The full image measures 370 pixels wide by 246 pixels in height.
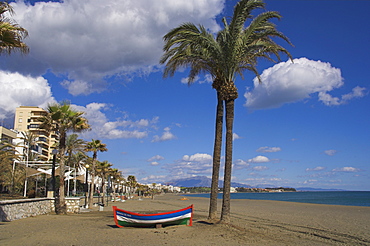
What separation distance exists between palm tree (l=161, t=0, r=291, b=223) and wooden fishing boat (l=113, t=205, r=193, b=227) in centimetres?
169

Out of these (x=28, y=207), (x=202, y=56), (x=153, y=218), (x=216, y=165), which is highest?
(x=202, y=56)

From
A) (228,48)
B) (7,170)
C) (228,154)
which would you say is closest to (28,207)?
(228,154)

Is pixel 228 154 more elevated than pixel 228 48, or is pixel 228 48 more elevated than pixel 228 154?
pixel 228 48

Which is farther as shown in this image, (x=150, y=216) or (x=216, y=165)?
(x=216, y=165)

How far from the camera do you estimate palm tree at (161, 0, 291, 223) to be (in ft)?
47.3

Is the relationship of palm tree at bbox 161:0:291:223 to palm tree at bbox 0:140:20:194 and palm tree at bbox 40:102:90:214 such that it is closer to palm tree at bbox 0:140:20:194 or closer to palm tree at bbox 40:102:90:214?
palm tree at bbox 40:102:90:214

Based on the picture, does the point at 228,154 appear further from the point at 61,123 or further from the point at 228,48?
the point at 61,123

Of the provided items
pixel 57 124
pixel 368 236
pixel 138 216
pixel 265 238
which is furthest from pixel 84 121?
pixel 368 236

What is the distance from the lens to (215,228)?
13.1m

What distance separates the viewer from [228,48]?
14453 mm

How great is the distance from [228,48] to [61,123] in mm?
13248

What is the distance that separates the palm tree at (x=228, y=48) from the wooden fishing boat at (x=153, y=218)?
1.69m

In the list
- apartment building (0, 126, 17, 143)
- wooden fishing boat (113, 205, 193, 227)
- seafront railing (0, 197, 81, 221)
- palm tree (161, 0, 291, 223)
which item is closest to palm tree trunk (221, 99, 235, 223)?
palm tree (161, 0, 291, 223)

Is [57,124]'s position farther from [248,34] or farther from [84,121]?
[248,34]
